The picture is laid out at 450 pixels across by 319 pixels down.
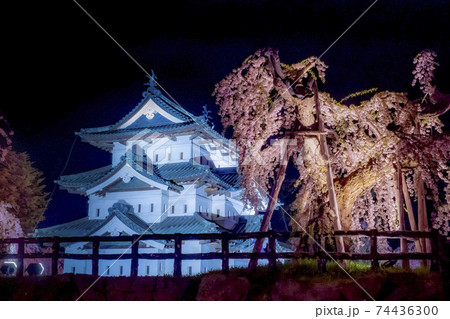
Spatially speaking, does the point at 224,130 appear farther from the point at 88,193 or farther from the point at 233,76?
the point at 88,193

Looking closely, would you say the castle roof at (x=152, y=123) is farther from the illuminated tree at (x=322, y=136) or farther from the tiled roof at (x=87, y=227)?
the illuminated tree at (x=322, y=136)

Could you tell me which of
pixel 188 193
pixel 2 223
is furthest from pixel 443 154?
pixel 2 223

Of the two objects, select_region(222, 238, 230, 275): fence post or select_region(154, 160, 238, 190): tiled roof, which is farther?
select_region(154, 160, 238, 190): tiled roof

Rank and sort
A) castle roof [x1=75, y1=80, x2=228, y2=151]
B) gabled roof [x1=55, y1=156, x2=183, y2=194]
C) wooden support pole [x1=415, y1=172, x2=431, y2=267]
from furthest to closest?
castle roof [x1=75, y1=80, x2=228, y2=151], gabled roof [x1=55, y1=156, x2=183, y2=194], wooden support pole [x1=415, y1=172, x2=431, y2=267]

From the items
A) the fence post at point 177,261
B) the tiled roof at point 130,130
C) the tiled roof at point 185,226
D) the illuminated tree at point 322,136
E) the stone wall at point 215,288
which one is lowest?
the stone wall at point 215,288

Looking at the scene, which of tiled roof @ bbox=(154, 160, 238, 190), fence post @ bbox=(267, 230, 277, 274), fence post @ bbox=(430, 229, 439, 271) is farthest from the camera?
tiled roof @ bbox=(154, 160, 238, 190)

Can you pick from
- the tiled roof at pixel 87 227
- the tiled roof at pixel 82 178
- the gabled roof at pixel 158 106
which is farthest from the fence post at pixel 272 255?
the tiled roof at pixel 82 178

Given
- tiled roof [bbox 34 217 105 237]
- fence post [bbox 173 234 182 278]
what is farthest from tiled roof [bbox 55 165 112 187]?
fence post [bbox 173 234 182 278]

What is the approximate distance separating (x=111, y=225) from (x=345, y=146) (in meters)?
12.6

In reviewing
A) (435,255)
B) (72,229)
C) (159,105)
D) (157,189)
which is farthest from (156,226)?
(435,255)

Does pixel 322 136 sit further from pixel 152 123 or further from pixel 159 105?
pixel 152 123

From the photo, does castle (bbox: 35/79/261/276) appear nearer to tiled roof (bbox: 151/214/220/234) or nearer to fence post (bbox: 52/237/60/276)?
tiled roof (bbox: 151/214/220/234)

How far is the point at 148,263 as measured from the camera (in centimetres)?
2084

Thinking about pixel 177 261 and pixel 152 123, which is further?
pixel 152 123
